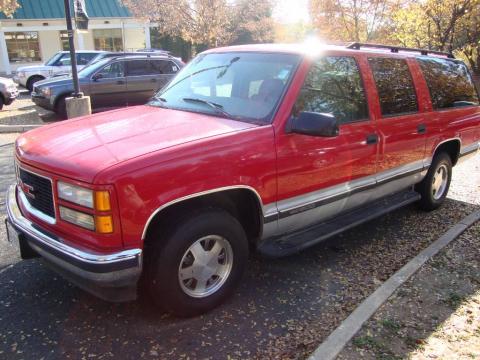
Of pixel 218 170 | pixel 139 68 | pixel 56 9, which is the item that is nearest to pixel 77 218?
pixel 218 170

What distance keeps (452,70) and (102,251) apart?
4.88 meters

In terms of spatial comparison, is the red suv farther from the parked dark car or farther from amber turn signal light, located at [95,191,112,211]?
the parked dark car

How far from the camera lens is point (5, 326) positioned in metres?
3.12

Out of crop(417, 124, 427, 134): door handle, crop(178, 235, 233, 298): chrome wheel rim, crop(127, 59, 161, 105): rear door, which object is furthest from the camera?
crop(127, 59, 161, 105): rear door

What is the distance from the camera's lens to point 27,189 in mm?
3225

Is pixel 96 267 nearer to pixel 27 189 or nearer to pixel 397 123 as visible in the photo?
pixel 27 189

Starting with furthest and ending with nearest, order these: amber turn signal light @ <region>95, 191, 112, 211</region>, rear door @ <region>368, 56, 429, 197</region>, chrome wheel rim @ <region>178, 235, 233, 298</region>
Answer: rear door @ <region>368, 56, 429, 197</region>
chrome wheel rim @ <region>178, 235, 233, 298</region>
amber turn signal light @ <region>95, 191, 112, 211</region>

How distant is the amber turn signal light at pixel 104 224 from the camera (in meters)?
2.64

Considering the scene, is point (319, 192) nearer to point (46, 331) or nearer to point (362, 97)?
point (362, 97)

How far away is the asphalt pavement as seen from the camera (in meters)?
2.94

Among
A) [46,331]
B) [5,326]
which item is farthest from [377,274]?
[5,326]

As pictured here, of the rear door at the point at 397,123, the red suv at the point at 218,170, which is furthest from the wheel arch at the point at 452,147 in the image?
the red suv at the point at 218,170

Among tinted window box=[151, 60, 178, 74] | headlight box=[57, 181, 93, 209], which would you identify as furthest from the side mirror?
tinted window box=[151, 60, 178, 74]

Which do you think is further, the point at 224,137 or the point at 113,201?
the point at 224,137
